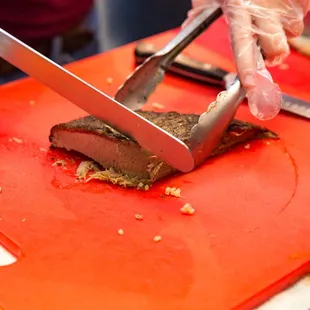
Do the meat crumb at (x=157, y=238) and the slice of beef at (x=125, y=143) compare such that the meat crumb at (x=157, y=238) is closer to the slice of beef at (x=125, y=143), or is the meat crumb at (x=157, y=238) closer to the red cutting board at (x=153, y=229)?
the red cutting board at (x=153, y=229)

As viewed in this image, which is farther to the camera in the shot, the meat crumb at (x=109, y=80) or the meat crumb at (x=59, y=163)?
the meat crumb at (x=109, y=80)

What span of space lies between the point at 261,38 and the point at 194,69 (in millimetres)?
321

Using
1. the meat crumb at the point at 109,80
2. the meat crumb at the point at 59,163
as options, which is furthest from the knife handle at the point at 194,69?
the meat crumb at the point at 59,163

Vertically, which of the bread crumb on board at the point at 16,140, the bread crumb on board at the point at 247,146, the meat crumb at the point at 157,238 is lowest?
the bread crumb on board at the point at 16,140

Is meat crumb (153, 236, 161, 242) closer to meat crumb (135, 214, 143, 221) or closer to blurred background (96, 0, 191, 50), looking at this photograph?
meat crumb (135, 214, 143, 221)

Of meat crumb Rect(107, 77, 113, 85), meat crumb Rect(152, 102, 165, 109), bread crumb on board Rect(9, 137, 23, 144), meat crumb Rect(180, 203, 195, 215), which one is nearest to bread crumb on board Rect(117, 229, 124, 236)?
meat crumb Rect(180, 203, 195, 215)

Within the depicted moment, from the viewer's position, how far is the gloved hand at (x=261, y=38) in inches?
51.7

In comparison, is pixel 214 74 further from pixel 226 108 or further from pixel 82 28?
pixel 82 28

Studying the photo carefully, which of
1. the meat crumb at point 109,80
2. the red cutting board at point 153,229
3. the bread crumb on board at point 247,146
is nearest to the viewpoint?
the red cutting board at point 153,229

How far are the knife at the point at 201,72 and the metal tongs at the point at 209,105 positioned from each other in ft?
0.52

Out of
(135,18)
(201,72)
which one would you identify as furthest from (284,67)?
(135,18)

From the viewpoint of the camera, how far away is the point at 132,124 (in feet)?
3.83

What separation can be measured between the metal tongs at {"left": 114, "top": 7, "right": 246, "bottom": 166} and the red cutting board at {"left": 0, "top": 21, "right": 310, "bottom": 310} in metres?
0.07

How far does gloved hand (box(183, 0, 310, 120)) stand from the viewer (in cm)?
131
